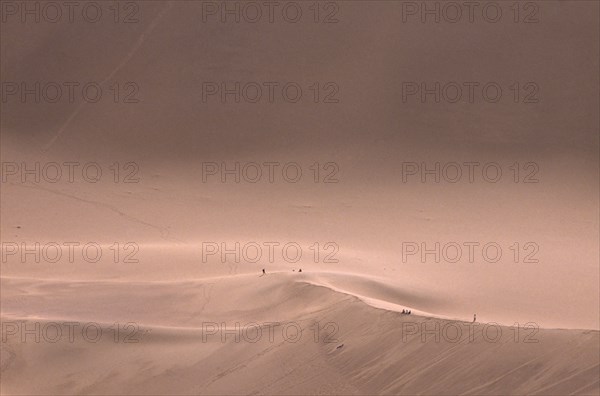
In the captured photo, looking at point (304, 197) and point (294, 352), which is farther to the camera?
point (304, 197)

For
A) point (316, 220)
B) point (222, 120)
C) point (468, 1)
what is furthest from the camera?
point (468, 1)

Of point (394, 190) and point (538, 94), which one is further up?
point (538, 94)

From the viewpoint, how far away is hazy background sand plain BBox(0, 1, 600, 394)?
21.7ft

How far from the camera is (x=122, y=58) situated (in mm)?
14633

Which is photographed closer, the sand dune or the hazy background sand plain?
the sand dune

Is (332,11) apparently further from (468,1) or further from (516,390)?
(516,390)

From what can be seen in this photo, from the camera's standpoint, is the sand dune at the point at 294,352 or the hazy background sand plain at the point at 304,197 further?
the hazy background sand plain at the point at 304,197

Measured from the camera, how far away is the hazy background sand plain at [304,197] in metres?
6.62

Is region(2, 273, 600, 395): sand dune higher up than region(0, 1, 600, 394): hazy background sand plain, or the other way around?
region(0, 1, 600, 394): hazy background sand plain

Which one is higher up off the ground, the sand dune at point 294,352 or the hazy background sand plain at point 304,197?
the hazy background sand plain at point 304,197

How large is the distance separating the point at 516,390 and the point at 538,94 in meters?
8.57

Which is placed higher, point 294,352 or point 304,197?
point 304,197

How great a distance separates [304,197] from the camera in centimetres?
1201

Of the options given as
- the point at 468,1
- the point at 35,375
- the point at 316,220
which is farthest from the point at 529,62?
the point at 35,375
